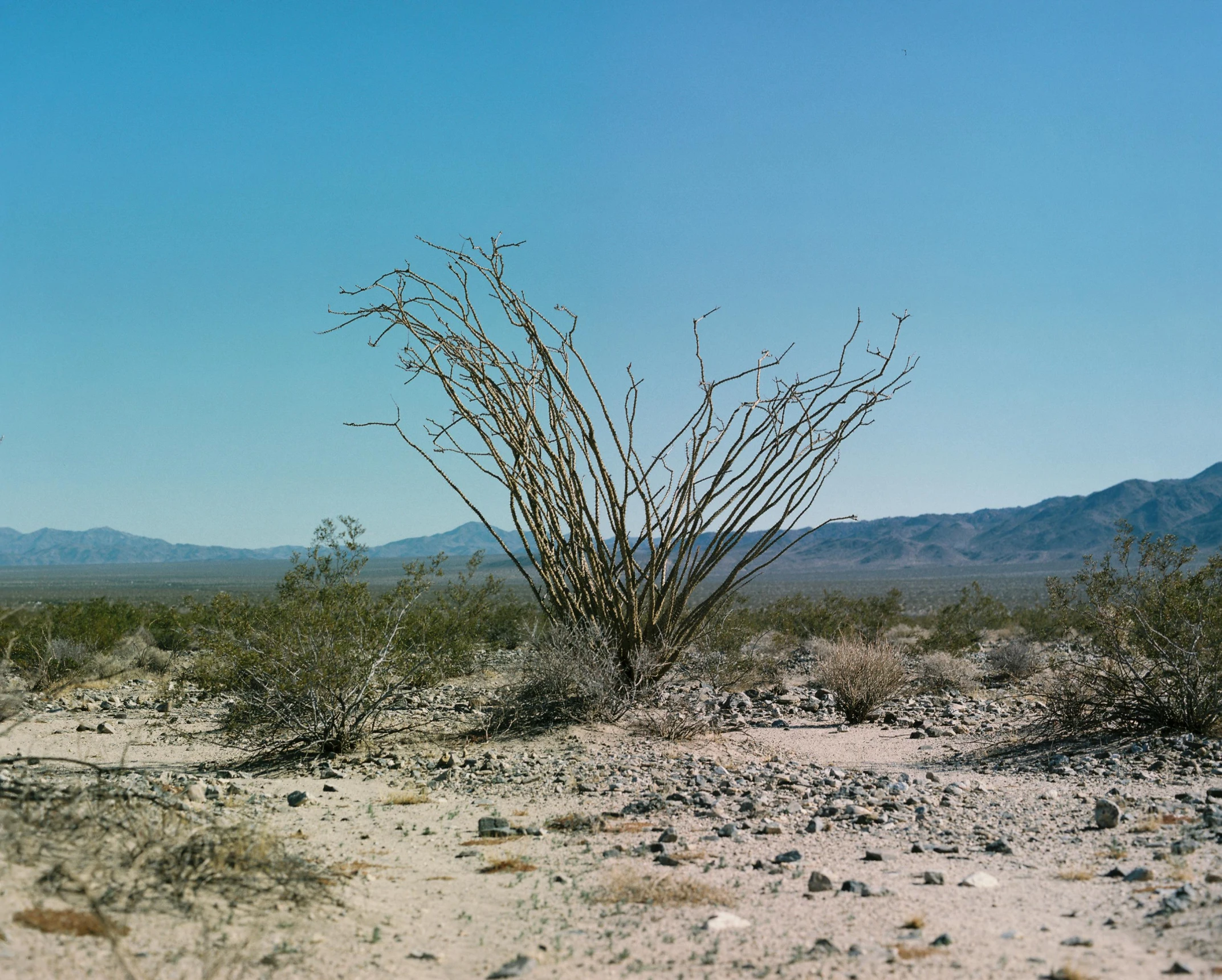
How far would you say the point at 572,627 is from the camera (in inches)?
413

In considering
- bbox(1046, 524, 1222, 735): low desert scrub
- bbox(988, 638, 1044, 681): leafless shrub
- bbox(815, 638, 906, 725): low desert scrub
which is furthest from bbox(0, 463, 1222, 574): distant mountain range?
bbox(1046, 524, 1222, 735): low desert scrub

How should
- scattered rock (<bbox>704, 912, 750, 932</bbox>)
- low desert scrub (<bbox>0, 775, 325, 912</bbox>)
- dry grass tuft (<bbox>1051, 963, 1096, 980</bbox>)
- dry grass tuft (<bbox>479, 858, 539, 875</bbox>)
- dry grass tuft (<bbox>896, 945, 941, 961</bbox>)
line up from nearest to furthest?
1. dry grass tuft (<bbox>1051, 963, 1096, 980</bbox>)
2. dry grass tuft (<bbox>896, 945, 941, 961</bbox>)
3. low desert scrub (<bbox>0, 775, 325, 912</bbox>)
4. scattered rock (<bbox>704, 912, 750, 932</bbox>)
5. dry grass tuft (<bbox>479, 858, 539, 875</bbox>)

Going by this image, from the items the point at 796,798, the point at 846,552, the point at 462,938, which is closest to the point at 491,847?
the point at 462,938

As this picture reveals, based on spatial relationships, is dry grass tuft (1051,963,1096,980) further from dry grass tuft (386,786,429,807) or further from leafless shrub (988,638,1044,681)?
leafless shrub (988,638,1044,681)

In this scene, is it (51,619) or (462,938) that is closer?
(462,938)

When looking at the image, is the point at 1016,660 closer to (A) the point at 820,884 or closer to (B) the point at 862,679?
(B) the point at 862,679

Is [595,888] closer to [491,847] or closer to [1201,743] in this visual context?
[491,847]

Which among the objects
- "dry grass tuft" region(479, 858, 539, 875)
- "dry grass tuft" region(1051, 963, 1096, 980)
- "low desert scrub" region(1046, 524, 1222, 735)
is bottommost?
"dry grass tuft" region(479, 858, 539, 875)

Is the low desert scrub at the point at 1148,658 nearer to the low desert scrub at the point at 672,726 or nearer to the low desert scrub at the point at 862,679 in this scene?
the low desert scrub at the point at 862,679

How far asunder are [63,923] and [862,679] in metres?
9.95

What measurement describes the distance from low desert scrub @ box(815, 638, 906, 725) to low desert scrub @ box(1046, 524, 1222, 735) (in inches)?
102

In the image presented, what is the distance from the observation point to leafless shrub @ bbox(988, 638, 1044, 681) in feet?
55.7

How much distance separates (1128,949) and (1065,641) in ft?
63.3

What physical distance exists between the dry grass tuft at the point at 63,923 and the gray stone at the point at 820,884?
3185mm
